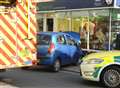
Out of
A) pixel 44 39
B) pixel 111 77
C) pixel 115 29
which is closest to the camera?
pixel 111 77

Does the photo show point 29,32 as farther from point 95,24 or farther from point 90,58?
point 95,24

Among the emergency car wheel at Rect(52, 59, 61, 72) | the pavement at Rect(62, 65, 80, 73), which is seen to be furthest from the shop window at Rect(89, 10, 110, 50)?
the emergency car wheel at Rect(52, 59, 61, 72)

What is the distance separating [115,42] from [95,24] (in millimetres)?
1781

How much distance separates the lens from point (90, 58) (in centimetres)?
1198

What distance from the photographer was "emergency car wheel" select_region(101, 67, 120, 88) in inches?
449

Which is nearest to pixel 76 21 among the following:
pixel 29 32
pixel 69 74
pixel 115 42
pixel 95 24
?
pixel 95 24

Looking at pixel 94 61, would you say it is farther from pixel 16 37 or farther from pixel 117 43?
pixel 117 43

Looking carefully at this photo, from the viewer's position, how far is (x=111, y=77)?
11500 millimetres

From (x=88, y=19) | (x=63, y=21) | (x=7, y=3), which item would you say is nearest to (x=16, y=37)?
(x=7, y=3)

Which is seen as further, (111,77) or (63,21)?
(63,21)

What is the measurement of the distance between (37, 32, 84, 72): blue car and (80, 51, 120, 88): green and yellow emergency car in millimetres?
3528

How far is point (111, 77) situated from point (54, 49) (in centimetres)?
433

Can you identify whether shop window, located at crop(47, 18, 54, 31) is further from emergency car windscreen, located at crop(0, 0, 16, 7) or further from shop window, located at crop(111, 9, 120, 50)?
emergency car windscreen, located at crop(0, 0, 16, 7)

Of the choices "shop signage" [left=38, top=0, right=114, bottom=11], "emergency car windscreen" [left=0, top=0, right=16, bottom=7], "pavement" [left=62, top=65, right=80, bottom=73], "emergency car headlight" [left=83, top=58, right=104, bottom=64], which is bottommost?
"pavement" [left=62, top=65, right=80, bottom=73]
